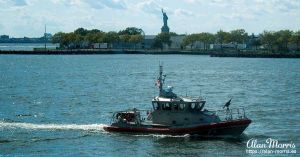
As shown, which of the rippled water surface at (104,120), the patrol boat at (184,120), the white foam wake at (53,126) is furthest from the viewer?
the white foam wake at (53,126)

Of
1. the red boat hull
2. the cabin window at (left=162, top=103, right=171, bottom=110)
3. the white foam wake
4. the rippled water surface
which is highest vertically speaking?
the cabin window at (left=162, top=103, right=171, bottom=110)

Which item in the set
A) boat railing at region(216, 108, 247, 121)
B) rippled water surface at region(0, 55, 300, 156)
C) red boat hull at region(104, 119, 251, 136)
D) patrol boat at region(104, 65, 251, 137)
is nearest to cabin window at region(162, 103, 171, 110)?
patrol boat at region(104, 65, 251, 137)

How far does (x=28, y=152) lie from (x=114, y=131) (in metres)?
8.26

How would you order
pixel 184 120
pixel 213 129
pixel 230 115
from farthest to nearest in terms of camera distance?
pixel 230 115 → pixel 184 120 → pixel 213 129

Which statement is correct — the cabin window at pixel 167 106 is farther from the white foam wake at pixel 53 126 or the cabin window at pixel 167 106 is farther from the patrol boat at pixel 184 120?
the white foam wake at pixel 53 126

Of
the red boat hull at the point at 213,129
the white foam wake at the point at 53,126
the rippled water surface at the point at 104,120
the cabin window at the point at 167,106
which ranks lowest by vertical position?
the rippled water surface at the point at 104,120

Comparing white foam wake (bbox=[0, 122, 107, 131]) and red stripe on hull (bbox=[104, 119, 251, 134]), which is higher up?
red stripe on hull (bbox=[104, 119, 251, 134])

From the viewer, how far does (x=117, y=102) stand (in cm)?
7294

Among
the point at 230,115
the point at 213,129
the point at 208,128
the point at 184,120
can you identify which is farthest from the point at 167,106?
the point at 230,115

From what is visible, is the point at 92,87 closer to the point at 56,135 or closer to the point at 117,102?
the point at 117,102

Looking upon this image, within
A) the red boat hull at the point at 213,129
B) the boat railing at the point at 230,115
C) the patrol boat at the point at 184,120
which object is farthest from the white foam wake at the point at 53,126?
the boat railing at the point at 230,115

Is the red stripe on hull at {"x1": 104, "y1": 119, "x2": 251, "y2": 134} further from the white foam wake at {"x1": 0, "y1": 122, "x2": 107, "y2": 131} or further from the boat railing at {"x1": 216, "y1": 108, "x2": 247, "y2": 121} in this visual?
the white foam wake at {"x1": 0, "y1": 122, "x2": 107, "y2": 131}

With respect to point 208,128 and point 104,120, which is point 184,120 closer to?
point 208,128

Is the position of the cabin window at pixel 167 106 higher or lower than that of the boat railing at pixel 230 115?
A: higher
